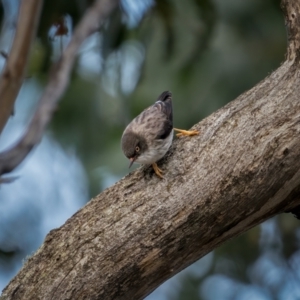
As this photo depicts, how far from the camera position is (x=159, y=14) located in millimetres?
4484

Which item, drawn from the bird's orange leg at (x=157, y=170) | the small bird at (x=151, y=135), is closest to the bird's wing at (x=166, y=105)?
the small bird at (x=151, y=135)

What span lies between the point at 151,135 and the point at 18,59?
0.74 meters

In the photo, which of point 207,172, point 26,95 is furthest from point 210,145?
point 26,95

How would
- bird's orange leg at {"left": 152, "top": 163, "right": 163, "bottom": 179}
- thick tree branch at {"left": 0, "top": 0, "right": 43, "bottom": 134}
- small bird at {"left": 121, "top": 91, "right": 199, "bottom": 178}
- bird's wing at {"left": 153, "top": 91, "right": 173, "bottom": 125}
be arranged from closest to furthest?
bird's orange leg at {"left": 152, "top": 163, "right": 163, "bottom": 179}, small bird at {"left": 121, "top": 91, "right": 199, "bottom": 178}, bird's wing at {"left": 153, "top": 91, "right": 173, "bottom": 125}, thick tree branch at {"left": 0, "top": 0, "right": 43, "bottom": 134}

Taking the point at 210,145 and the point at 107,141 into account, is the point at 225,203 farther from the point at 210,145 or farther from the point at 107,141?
the point at 107,141

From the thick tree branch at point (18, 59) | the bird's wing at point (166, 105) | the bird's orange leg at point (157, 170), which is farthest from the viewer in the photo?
the thick tree branch at point (18, 59)

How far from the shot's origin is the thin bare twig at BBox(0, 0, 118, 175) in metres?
2.70

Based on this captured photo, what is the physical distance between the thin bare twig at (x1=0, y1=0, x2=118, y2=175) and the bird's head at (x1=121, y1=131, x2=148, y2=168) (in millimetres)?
398

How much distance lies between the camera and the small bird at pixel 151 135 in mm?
2375

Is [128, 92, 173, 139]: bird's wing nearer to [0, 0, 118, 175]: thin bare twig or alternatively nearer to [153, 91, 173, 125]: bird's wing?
[153, 91, 173, 125]: bird's wing

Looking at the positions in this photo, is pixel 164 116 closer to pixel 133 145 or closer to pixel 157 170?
pixel 133 145

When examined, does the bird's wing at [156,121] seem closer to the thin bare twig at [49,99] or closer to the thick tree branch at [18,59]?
the thin bare twig at [49,99]

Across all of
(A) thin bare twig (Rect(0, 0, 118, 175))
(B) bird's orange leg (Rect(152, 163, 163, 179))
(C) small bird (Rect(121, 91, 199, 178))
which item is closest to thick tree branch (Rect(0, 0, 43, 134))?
(A) thin bare twig (Rect(0, 0, 118, 175))

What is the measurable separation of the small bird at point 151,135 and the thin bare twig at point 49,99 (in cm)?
39
